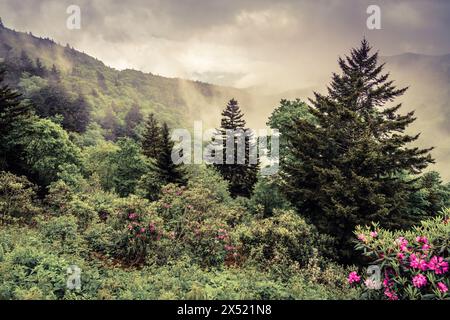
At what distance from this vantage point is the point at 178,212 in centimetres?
1304

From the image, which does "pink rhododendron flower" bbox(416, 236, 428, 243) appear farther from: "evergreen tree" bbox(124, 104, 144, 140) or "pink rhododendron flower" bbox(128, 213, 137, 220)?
"evergreen tree" bbox(124, 104, 144, 140)

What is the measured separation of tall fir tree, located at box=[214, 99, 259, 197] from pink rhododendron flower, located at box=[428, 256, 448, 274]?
103 feet

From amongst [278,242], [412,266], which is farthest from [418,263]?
[278,242]

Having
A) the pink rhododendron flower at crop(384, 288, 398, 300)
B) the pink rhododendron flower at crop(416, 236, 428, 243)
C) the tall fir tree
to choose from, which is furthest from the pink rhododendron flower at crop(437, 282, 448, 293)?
the tall fir tree

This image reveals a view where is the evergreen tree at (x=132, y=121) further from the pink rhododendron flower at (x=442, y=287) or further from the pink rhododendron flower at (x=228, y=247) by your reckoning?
the pink rhododendron flower at (x=442, y=287)

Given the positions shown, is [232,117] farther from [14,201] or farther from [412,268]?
[412,268]

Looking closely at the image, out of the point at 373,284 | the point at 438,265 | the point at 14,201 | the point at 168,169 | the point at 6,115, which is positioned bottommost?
the point at 373,284

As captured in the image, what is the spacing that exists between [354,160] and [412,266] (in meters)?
12.2

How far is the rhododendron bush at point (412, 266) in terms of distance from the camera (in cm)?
586

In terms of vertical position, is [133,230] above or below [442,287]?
above

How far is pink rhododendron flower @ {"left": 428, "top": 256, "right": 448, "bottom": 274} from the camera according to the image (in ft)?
19.3

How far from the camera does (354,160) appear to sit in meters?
17.7

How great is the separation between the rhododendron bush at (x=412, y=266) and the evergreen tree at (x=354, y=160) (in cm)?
1013
